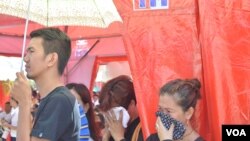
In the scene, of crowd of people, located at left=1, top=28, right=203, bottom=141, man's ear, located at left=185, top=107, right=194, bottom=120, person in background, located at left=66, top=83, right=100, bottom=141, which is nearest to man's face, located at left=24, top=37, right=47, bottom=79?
crowd of people, located at left=1, top=28, right=203, bottom=141

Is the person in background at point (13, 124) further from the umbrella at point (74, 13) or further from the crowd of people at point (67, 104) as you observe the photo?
the umbrella at point (74, 13)

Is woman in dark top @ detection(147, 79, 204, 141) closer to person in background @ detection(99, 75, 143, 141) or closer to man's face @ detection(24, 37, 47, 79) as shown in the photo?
person in background @ detection(99, 75, 143, 141)

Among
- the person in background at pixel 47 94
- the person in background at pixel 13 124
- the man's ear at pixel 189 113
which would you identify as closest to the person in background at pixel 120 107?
the man's ear at pixel 189 113

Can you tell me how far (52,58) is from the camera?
2.07m

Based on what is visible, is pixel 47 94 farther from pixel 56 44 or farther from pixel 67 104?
pixel 56 44

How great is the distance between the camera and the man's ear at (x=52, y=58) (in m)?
2.06

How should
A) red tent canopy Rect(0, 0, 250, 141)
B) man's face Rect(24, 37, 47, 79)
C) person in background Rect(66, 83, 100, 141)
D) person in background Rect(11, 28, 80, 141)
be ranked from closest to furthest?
1. person in background Rect(11, 28, 80, 141)
2. man's face Rect(24, 37, 47, 79)
3. red tent canopy Rect(0, 0, 250, 141)
4. person in background Rect(66, 83, 100, 141)

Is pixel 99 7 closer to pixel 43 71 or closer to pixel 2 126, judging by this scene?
pixel 43 71

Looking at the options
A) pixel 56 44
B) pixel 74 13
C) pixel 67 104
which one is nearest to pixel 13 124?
pixel 74 13

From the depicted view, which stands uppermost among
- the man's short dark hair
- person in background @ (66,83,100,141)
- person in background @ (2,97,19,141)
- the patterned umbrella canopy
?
the patterned umbrella canopy

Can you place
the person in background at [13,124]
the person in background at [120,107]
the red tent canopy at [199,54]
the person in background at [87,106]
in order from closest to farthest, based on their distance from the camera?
the red tent canopy at [199,54] → the person in background at [120,107] → the person in background at [87,106] → the person in background at [13,124]

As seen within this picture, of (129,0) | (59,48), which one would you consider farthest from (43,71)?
(129,0)

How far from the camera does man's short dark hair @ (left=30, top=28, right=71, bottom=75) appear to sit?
2.10 metres

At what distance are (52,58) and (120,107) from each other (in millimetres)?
1189
